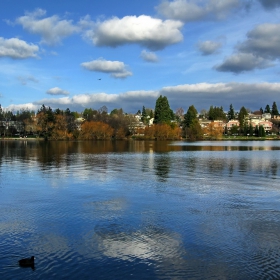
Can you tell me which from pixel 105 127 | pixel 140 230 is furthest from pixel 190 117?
pixel 140 230

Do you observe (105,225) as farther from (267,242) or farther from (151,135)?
(151,135)

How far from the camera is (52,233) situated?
38.9 feet

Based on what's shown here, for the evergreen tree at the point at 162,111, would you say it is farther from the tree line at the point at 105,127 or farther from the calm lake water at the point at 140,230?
the calm lake water at the point at 140,230

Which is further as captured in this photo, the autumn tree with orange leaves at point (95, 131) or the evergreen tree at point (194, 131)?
the evergreen tree at point (194, 131)

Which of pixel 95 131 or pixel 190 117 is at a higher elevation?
pixel 190 117

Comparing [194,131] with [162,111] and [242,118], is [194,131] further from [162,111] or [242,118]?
[242,118]

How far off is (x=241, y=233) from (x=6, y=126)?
513 feet

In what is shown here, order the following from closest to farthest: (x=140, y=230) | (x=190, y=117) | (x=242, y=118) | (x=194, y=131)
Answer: (x=140, y=230) < (x=194, y=131) < (x=190, y=117) < (x=242, y=118)

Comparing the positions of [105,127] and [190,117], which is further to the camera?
[190,117]

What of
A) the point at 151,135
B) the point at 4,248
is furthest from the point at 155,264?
the point at 151,135

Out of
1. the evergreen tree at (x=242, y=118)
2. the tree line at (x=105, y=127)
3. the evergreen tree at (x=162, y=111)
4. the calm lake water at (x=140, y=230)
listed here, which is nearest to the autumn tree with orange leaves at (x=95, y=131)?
the tree line at (x=105, y=127)

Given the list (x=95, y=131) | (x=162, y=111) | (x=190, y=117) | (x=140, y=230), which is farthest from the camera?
(x=190, y=117)

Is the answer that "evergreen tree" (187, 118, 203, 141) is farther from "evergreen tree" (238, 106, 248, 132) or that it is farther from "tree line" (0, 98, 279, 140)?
"evergreen tree" (238, 106, 248, 132)

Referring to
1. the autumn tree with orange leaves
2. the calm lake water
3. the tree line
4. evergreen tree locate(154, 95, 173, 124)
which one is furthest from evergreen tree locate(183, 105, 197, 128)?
Result: the calm lake water
